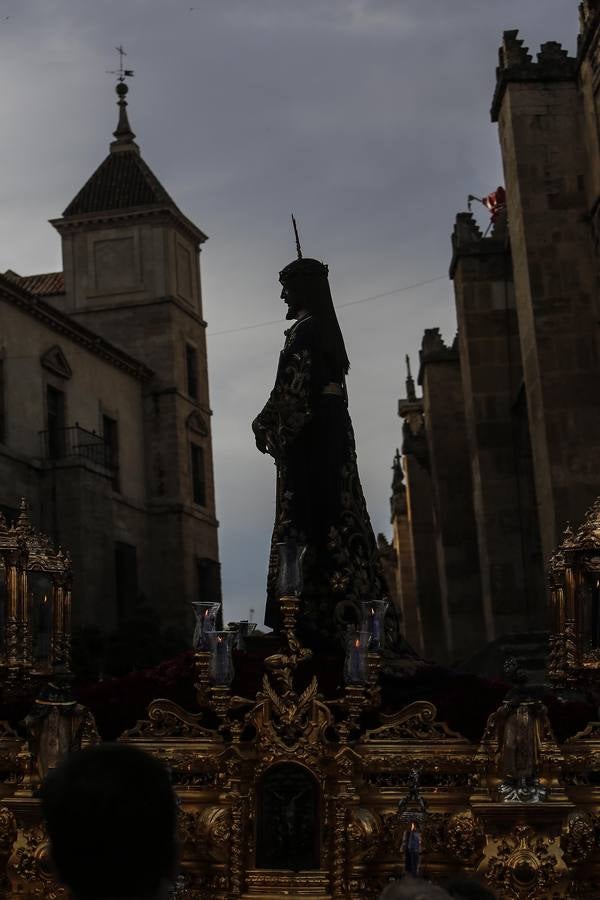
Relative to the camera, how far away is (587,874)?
8.50m

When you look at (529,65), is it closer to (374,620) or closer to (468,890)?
(374,620)

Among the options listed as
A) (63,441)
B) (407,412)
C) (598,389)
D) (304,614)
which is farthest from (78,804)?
(407,412)

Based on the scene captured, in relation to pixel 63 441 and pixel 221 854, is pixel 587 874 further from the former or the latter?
pixel 63 441

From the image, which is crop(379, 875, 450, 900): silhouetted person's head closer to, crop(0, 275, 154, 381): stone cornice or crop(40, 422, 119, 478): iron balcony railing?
crop(0, 275, 154, 381): stone cornice

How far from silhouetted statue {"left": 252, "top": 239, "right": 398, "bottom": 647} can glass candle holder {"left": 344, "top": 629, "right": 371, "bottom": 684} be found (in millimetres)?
2180

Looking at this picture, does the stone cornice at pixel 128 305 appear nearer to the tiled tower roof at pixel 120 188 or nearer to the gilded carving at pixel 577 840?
the tiled tower roof at pixel 120 188

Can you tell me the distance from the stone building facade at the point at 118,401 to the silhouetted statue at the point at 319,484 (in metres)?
21.8

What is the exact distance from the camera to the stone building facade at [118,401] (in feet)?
112

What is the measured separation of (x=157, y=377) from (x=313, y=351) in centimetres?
3118

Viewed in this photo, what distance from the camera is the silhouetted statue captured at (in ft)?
35.4

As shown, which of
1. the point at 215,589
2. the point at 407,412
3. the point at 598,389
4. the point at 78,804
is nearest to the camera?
the point at 78,804

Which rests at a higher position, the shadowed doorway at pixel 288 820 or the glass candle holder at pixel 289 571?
the glass candle holder at pixel 289 571

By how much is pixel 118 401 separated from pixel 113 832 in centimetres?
3801

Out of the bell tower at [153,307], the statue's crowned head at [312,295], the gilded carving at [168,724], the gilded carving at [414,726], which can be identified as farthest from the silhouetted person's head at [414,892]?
the bell tower at [153,307]
